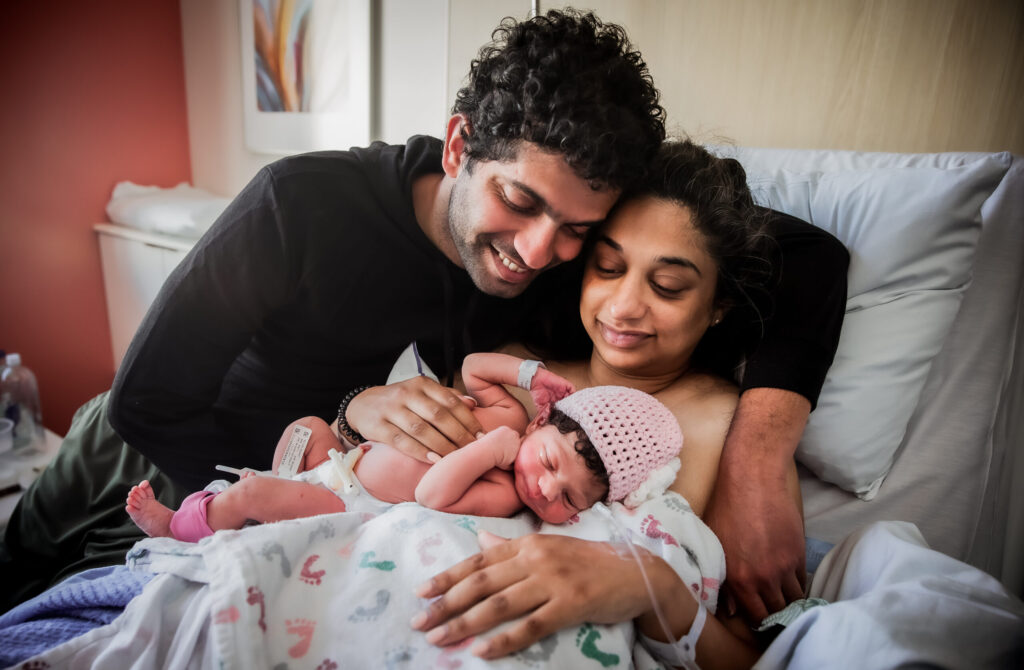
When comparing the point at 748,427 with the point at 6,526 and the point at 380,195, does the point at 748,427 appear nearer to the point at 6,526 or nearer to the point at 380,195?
the point at 380,195

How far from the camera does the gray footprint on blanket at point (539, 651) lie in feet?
2.11

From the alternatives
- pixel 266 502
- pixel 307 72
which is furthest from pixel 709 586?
pixel 307 72

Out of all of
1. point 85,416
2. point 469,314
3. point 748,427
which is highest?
point 469,314

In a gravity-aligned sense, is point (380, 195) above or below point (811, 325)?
above

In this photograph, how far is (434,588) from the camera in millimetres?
684

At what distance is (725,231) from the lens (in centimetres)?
100

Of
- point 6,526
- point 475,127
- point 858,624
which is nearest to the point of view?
point 858,624

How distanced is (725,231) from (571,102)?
366mm

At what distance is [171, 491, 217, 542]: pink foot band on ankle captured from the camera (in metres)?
0.80

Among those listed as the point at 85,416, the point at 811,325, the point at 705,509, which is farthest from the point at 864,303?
the point at 85,416

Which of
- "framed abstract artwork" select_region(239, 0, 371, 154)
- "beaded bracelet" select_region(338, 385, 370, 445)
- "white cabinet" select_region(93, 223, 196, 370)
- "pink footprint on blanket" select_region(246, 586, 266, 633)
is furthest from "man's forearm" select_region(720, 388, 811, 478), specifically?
"white cabinet" select_region(93, 223, 196, 370)

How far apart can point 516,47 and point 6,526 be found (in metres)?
1.72

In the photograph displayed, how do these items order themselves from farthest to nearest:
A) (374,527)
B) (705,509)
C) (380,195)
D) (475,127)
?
(380,195), (475,127), (705,509), (374,527)

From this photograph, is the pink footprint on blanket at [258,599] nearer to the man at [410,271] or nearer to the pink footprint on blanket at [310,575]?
the pink footprint on blanket at [310,575]
